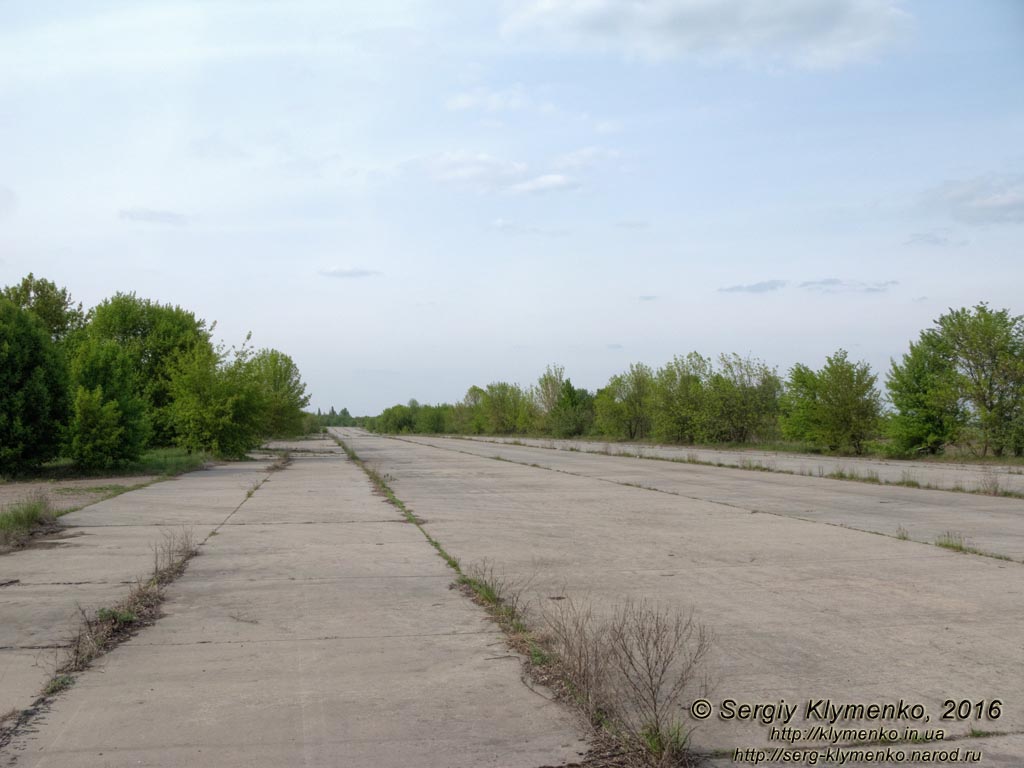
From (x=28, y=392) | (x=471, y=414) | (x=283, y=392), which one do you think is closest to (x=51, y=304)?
(x=283, y=392)

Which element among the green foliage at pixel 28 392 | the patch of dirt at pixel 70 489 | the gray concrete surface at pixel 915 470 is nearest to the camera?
the patch of dirt at pixel 70 489

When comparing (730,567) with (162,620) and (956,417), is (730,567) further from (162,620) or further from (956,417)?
(956,417)

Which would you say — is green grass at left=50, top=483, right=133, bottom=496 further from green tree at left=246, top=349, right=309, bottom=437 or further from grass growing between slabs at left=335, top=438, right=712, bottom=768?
green tree at left=246, top=349, right=309, bottom=437

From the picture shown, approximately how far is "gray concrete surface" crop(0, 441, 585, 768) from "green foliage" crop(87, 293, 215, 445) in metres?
31.8

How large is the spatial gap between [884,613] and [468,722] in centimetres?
426

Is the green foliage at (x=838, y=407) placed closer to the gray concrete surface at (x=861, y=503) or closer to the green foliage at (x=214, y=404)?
the gray concrete surface at (x=861, y=503)

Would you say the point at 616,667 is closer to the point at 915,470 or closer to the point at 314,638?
the point at 314,638

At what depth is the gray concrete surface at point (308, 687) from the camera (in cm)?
425

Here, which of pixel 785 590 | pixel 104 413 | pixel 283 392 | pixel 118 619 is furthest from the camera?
pixel 283 392

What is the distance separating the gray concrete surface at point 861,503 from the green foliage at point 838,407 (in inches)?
519

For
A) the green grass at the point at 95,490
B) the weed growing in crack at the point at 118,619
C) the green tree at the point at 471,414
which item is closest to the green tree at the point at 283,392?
the green grass at the point at 95,490

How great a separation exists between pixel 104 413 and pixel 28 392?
2007 mm

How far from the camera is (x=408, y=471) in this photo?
2788cm

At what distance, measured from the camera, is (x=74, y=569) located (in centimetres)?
920
